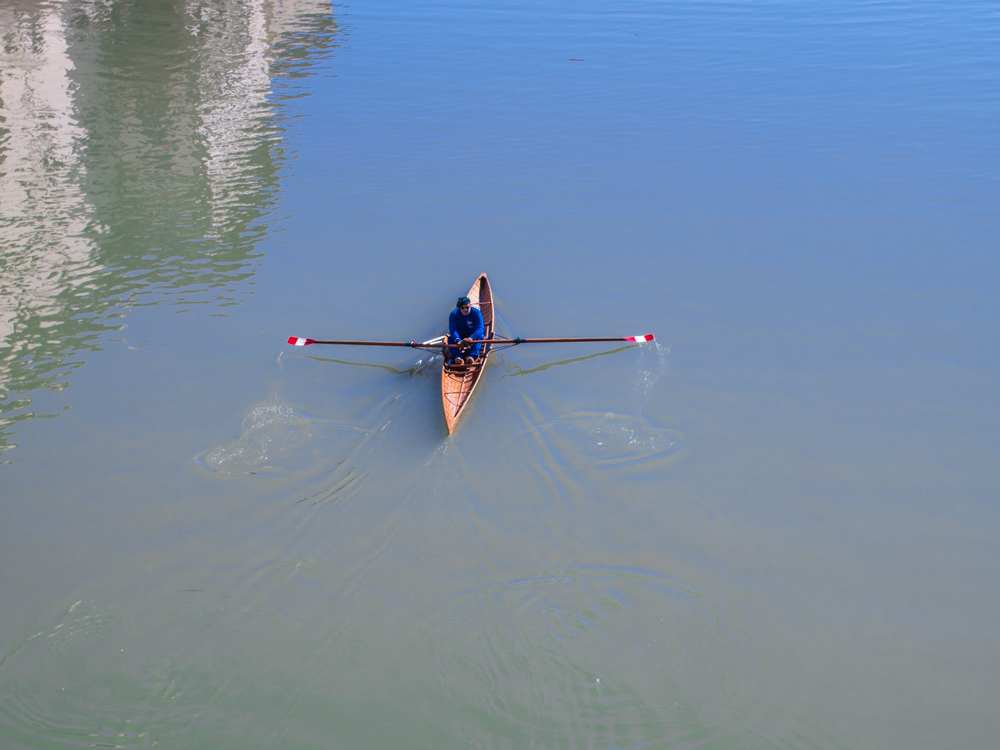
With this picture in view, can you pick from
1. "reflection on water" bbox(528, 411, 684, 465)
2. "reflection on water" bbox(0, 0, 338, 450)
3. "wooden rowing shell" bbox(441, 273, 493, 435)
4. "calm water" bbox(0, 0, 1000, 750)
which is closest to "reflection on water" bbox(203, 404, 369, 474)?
"calm water" bbox(0, 0, 1000, 750)

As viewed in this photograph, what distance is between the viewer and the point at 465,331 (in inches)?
551

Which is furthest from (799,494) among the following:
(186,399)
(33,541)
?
(33,541)

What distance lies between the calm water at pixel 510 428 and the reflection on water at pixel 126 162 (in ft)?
0.50

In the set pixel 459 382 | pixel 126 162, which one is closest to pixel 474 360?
pixel 459 382

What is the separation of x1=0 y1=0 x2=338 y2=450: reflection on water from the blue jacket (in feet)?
17.7

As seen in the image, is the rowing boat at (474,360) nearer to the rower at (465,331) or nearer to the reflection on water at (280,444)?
the rower at (465,331)

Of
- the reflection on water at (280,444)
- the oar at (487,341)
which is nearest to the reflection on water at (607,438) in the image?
the oar at (487,341)

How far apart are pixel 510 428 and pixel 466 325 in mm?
2731

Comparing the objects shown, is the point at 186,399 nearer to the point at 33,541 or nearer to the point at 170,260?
the point at 33,541

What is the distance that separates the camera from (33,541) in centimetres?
1055

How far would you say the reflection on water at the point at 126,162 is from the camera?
15.7 metres

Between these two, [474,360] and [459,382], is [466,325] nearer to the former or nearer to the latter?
[474,360]

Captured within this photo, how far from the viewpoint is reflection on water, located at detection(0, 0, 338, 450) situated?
15656mm

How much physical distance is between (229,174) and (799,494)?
1779 centimetres
